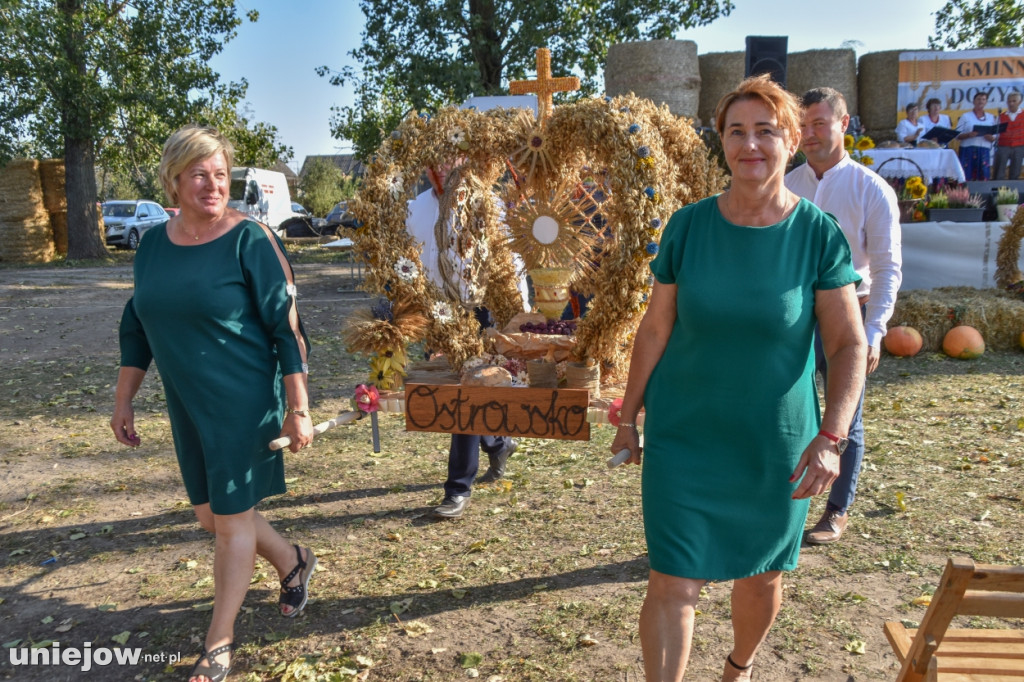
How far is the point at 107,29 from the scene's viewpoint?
18703mm

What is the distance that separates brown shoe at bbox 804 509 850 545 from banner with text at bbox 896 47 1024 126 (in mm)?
12393

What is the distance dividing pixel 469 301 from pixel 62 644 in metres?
2.33

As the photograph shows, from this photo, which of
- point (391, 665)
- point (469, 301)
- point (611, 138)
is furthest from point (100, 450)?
point (611, 138)

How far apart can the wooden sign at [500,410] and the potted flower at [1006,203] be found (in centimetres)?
856

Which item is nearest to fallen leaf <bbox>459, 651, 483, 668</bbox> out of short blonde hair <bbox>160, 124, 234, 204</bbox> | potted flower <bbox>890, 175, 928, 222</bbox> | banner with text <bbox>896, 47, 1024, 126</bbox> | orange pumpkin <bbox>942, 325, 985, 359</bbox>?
short blonde hair <bbox>160, 124, 234, 204</bbox>

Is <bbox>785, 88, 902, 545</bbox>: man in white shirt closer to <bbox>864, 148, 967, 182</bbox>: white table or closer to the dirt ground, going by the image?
the dirt ground

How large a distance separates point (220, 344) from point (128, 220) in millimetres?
25254

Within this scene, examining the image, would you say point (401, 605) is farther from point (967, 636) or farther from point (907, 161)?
point (907, 161)

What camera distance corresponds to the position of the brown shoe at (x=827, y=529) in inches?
154

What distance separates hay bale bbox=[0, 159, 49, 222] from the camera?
2016 cm

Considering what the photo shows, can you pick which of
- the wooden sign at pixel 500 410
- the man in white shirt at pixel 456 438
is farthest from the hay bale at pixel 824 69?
the wooden sign at pixel 500 410

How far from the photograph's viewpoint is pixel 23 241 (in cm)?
2020

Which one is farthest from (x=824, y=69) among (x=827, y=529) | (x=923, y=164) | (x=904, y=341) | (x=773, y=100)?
(x=773, y=100)

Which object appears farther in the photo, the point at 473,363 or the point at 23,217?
the point at 23,217
